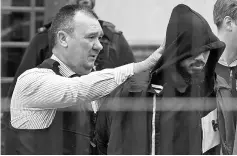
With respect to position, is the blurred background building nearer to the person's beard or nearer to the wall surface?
the wall surface

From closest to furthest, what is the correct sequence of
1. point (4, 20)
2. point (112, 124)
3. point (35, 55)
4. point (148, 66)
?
1. point (148, 66)
2. point (112, 124)
3. point (35, 55)
4. point (4, 20)

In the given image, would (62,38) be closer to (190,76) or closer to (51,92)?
(51,92)

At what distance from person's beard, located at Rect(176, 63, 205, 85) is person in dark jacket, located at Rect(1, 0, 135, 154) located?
0.72m

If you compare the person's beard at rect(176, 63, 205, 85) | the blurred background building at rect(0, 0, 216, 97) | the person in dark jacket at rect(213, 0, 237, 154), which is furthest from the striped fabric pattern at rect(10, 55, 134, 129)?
the blurred background building at rect(0, 0, 216, 97)

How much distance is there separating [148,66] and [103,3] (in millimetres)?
1096

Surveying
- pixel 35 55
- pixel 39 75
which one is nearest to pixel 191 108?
pixel 39 75

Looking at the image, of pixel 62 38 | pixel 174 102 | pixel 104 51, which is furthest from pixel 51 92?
pixel 104 51

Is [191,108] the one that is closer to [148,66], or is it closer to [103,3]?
[148,66]

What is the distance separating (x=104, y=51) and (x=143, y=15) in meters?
0.29

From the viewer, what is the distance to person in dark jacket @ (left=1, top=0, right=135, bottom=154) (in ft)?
11.3

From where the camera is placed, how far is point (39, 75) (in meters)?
2.70

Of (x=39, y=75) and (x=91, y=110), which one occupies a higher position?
(x=39, y=75)

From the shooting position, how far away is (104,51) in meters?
3.48

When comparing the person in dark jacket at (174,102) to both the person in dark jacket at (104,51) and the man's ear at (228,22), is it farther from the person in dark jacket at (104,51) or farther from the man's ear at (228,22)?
the person in dark jacket at (104,51)
